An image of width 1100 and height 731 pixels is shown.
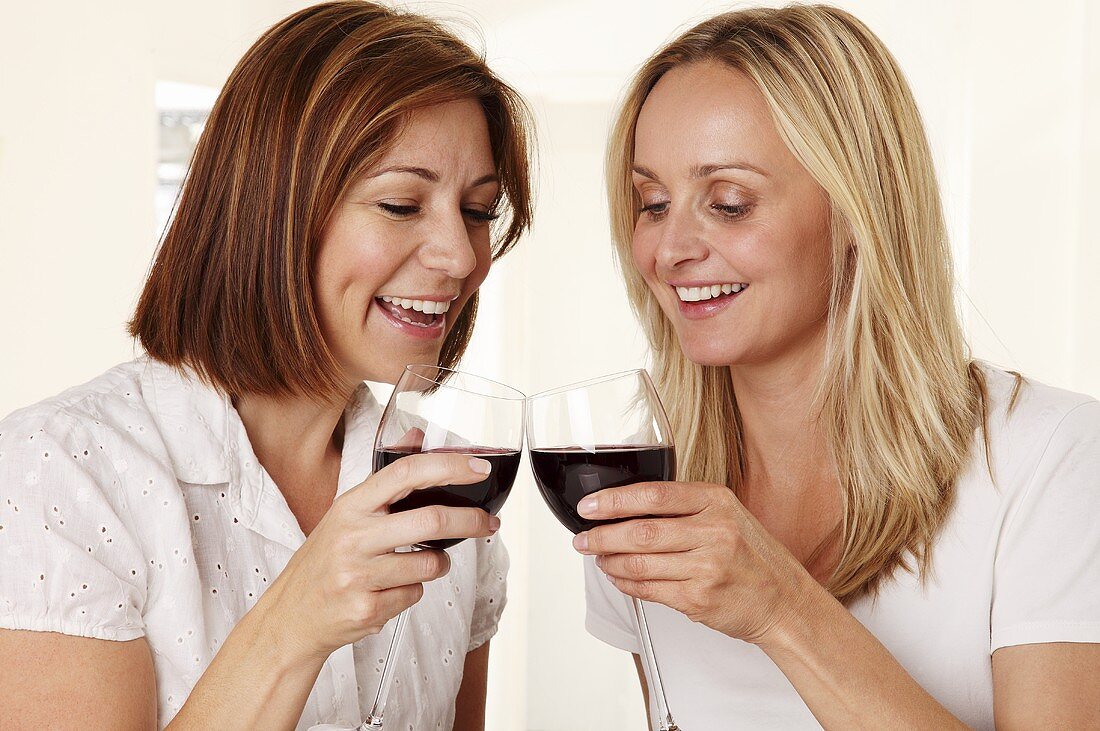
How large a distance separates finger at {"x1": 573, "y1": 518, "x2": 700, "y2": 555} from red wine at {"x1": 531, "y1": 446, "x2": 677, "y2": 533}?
4cm

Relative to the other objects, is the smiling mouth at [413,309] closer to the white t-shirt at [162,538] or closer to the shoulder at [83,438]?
the white t-shirt at [162,538]

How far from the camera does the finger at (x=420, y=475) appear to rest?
126 centimetres

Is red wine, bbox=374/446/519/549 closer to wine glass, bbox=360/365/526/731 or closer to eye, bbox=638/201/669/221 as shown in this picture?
wine glass, bbox=360/365/526/731

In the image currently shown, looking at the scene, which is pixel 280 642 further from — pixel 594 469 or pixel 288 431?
pixel 288 431

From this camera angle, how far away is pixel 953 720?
148 cm

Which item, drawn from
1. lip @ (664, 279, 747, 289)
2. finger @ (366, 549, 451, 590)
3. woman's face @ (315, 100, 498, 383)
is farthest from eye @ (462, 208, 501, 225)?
finger @ (366, 549, 451, 590)

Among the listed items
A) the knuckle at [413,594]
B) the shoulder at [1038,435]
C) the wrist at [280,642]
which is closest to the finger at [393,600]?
the knuckle at [413,594]

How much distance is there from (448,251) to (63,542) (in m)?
0.78

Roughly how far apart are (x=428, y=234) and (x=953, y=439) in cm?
98

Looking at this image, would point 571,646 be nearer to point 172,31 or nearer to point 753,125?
point 172,31

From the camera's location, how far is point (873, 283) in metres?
1.87

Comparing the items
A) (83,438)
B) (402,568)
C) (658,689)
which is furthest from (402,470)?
(83,438)

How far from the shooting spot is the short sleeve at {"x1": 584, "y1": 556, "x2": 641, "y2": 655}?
2.19 m

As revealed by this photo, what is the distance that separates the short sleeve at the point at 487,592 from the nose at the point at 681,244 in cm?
74
